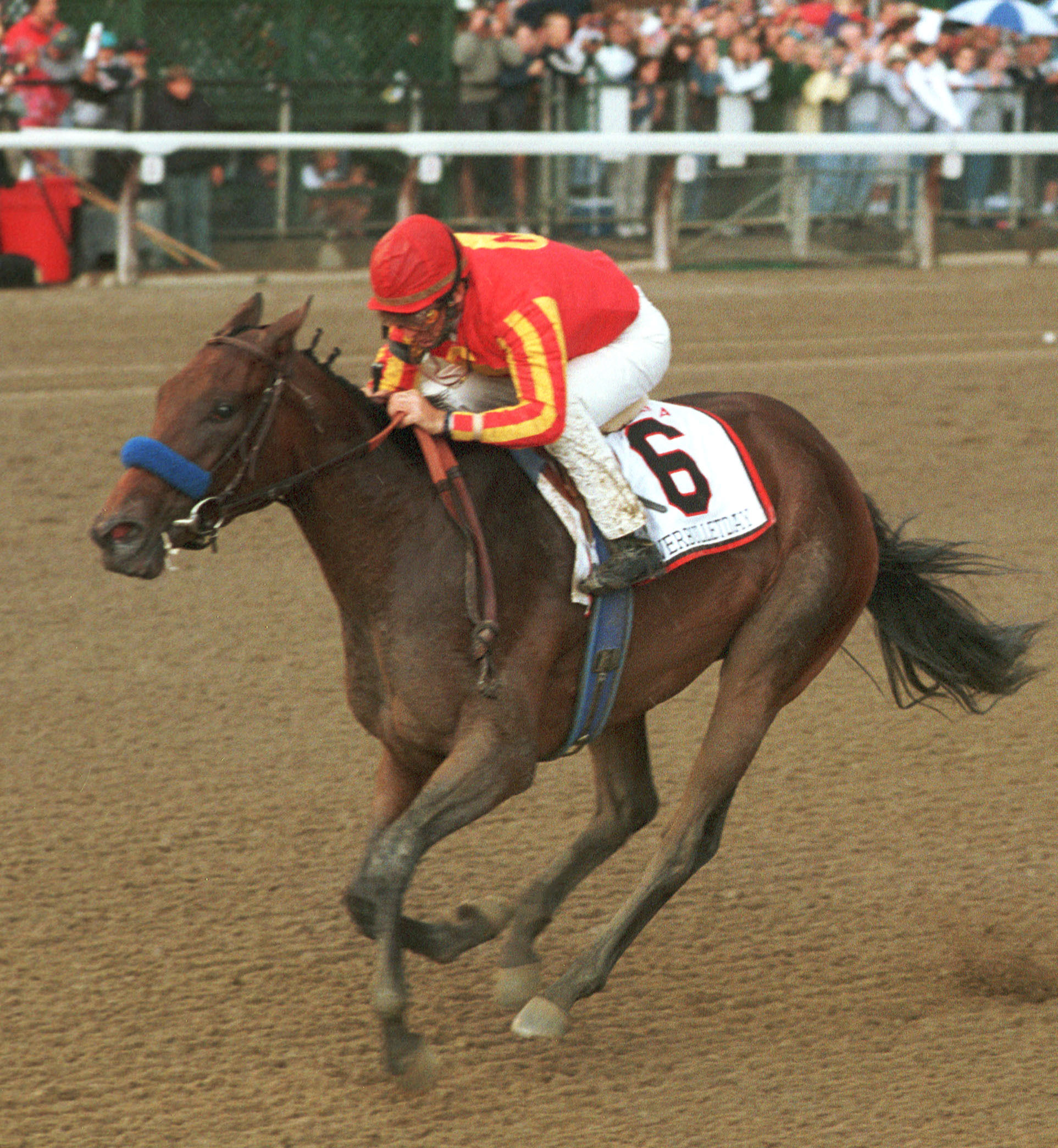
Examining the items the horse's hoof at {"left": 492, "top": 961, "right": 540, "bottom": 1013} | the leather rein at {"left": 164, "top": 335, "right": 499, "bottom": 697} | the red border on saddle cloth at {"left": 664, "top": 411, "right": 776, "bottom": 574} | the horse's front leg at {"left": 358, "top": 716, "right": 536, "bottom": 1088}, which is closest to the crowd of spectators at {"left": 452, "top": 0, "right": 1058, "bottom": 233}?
the red border on saddle cloth at {"left": 664, "top": 411, "right": 776, "bottom": 574}

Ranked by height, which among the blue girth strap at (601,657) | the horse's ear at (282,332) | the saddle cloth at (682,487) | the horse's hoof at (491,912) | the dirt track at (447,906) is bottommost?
the dirt track at (447,906)

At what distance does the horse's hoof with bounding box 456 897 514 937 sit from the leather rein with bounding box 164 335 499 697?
500 millimetres

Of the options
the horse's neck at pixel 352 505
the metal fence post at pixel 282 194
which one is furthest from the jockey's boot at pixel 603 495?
the metal fence post at pixel 282 194

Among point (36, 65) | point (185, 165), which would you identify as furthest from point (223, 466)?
point (36, 65)

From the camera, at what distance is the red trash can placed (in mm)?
11789

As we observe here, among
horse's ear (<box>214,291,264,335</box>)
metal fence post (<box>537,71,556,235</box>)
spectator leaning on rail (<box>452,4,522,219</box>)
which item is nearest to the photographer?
horse's ear (<box>214,291,264,335</box>)

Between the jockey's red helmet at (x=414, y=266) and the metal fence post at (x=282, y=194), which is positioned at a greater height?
the jockey's red helmet at (x=414, y=266)

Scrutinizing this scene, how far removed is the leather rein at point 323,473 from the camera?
10.9 feet

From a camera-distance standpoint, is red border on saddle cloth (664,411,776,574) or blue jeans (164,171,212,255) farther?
blue jeans (164,171,212,255)

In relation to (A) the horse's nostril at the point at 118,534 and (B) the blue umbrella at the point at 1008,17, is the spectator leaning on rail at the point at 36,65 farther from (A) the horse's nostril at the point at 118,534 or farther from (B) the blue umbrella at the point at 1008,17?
(A) the horse's nostril at the point at 118,534

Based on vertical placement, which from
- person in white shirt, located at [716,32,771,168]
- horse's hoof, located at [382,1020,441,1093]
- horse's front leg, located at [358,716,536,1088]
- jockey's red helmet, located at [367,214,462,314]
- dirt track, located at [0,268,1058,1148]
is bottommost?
dirt track, located at [0,268,1058,1148]

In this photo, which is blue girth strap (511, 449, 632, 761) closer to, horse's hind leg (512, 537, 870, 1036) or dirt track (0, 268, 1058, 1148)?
horse's hind leg (512, 537, 870, 1036)

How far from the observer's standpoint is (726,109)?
13859mm

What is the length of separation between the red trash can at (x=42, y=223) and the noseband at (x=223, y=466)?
9069 millimetres
